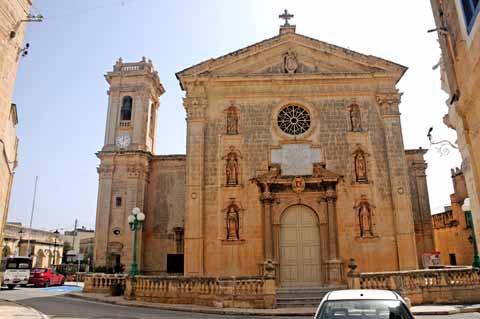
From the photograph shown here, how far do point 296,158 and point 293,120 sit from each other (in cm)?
199

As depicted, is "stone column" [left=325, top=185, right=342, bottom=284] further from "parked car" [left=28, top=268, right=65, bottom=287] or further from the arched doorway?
"parked car" [left=28, top=268, right=65, bottom=287]

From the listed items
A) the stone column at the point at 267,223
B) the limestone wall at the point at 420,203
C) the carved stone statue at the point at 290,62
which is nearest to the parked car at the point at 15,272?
the stone column at the point at 267,223

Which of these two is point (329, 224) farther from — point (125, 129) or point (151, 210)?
point (125, 129)

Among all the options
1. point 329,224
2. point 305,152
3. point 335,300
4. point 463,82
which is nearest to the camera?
point 335,300

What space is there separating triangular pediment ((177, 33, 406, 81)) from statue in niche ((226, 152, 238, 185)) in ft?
13.5

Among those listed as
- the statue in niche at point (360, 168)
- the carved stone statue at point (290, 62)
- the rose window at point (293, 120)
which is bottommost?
the statue in niche at point (360, 168)

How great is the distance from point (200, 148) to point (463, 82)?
1405 centimetres

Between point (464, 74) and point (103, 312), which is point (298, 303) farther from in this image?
point (464, 74)

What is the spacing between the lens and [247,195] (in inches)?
713

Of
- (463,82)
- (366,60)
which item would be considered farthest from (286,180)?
(463,82)

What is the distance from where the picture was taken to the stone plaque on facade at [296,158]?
1820 cm

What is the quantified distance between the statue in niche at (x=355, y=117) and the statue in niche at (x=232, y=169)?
19.1ft

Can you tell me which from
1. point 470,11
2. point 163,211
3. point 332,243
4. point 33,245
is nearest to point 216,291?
point 332,243

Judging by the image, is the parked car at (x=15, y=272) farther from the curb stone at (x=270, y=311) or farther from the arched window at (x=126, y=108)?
the curb stone at (x=270, y=311)
